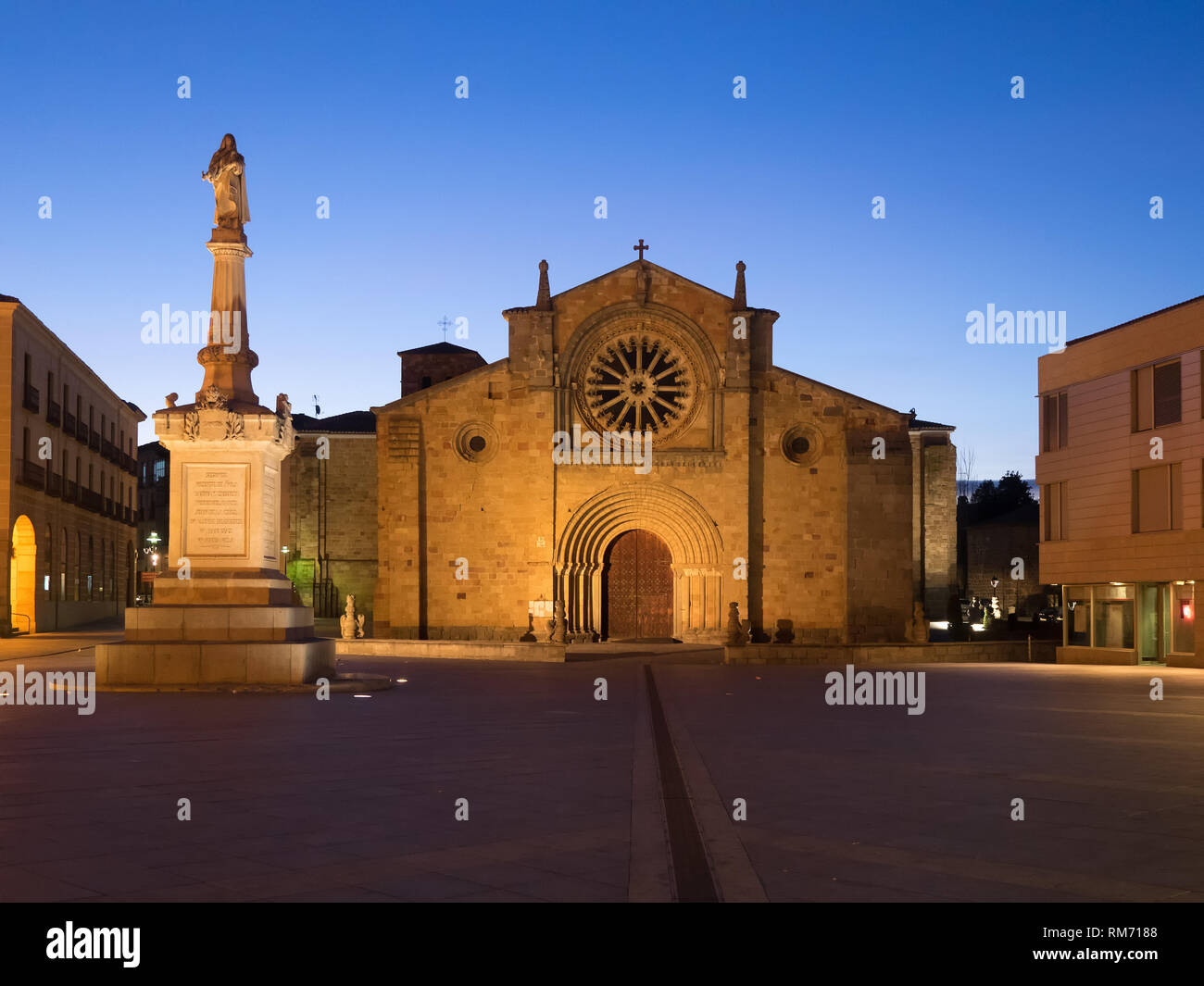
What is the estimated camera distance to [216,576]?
16.3 meters

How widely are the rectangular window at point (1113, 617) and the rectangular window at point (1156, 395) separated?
3821 mm

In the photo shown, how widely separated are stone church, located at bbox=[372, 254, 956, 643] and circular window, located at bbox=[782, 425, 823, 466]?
0.05 meters

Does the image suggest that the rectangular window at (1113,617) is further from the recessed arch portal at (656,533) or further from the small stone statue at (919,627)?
the recessed arch portal at (656,533)

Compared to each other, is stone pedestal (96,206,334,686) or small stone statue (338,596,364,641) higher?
stone pedestal (96,206,334,686)

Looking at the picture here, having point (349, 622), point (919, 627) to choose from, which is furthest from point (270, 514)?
point (919, 627)

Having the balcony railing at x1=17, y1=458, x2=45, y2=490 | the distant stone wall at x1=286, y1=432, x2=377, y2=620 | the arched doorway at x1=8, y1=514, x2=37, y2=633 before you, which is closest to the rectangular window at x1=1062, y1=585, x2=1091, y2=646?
the balcony railing at x1=17, y1=458, x2=45, y2=490

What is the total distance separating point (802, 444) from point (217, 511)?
75.0 feet

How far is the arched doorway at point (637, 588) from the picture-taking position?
3700 cm

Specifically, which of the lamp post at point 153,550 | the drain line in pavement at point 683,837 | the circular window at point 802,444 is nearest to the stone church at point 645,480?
the circular window at point 802,444

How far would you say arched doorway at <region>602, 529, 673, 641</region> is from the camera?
121 ft

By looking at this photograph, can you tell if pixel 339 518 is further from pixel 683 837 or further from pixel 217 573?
pixel 683 837

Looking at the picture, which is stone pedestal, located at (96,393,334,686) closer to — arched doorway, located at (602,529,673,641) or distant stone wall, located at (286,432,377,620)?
arched doorway, located at (602,529,673,641)
